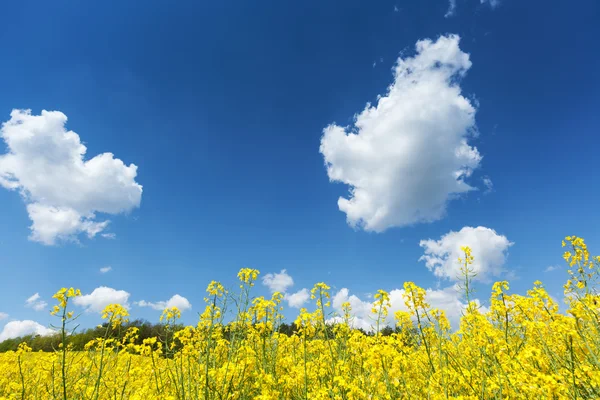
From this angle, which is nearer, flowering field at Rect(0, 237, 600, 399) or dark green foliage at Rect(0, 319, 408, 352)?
flowering field at Rect(0, 237, 600, 399)

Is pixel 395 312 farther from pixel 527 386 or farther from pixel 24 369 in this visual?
pixel 24 369

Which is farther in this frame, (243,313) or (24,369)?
(24,369)

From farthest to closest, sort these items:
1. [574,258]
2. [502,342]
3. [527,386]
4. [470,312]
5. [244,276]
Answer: [574,258], [244,276], [470,312], [502,342], [527,386]

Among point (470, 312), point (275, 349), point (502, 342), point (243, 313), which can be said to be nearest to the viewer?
point (502, 342)

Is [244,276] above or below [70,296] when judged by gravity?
above

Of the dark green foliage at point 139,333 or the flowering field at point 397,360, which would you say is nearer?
the flowering field at point 397,360

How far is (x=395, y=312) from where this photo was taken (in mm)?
4805

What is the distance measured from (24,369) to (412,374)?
8955mm

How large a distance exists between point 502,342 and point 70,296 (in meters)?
3.92

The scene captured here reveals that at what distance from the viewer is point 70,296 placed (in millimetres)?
2723

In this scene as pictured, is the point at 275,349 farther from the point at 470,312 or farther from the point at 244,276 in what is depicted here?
Answer: the point at 470,312

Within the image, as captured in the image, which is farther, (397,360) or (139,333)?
(139,333)

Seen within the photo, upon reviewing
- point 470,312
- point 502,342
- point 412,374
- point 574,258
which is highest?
point 574,258

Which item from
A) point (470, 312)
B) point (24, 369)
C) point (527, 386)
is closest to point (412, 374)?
point (470, 312)
